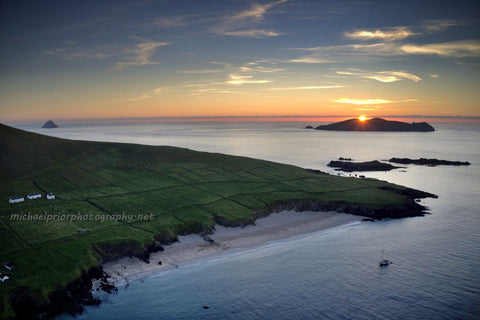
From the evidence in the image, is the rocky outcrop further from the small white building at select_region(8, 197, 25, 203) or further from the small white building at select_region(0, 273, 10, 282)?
the small white building at select_region(8, 197, 25, 203)

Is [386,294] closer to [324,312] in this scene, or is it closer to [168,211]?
[324,312]

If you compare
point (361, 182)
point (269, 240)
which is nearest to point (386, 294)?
point (269, 240)

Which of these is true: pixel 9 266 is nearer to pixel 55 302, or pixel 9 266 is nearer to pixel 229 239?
pixel 55 302

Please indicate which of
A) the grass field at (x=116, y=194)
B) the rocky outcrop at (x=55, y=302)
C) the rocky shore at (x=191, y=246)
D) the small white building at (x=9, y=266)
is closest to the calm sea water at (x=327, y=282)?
the rocky outcrop at (x=55, y=302)

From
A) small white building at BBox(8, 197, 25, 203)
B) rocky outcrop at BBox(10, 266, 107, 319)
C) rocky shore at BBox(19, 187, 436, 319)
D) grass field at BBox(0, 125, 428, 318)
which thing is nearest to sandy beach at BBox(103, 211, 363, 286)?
rocky shore at BBox(19, 187, 436, 319)

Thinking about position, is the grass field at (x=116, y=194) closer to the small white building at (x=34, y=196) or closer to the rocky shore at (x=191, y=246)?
the rocky shore at (x=191, y=246)

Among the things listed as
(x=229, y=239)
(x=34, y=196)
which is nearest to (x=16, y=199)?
(x=34, y=196)
